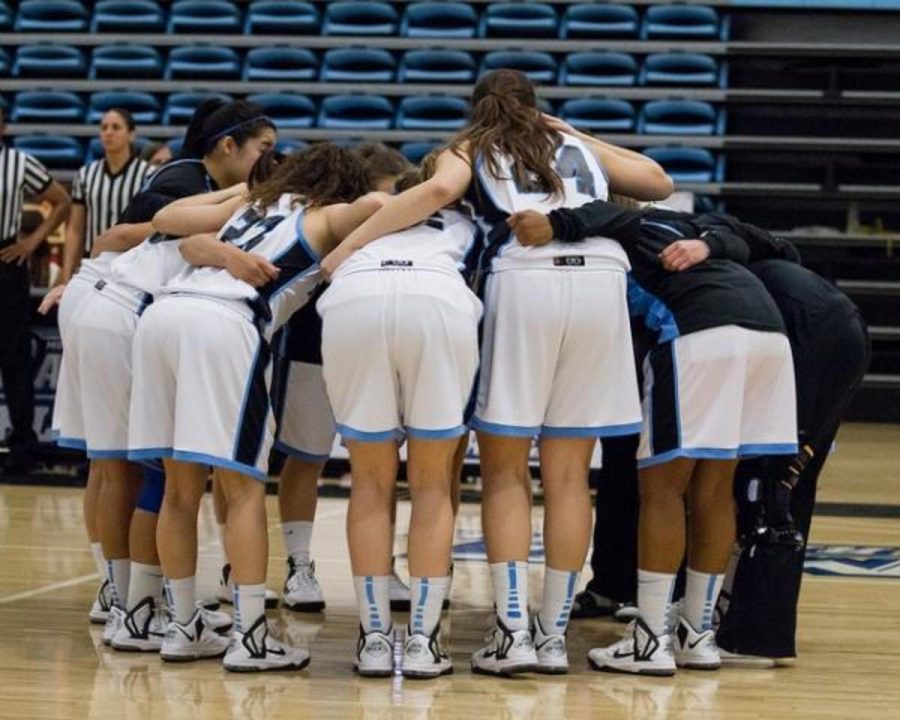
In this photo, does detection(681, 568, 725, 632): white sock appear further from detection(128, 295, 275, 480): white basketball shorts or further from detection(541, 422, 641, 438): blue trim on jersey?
detection(128, 295, 275, 480): white basketball shorts

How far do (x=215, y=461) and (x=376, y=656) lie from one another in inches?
26.2

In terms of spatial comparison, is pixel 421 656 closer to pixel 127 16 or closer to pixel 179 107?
pixel 179 107

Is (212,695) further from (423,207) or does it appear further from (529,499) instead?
(423,207)

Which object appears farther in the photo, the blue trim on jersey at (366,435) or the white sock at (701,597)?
the white sock at (701,597)

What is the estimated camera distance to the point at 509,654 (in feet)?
14.3

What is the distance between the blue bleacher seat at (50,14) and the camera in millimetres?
14203

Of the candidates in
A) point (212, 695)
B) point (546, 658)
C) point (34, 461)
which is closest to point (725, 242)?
point (546, 658)

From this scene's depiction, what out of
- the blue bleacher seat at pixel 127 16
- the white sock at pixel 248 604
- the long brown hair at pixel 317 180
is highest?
the blue bleacher seat at pixel 127 16

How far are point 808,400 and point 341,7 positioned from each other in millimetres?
9874

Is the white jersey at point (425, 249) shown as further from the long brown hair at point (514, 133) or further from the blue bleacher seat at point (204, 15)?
the blue bleacher seat at point (204, 15)

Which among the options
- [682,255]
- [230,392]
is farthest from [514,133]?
[230,392]

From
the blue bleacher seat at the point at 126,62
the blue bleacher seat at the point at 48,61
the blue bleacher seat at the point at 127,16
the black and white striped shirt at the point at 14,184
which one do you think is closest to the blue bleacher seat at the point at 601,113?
the blue bleacher seat at the point at 126,62

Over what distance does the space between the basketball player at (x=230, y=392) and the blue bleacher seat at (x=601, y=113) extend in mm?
8692

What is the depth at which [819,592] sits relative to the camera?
602 centimetres
